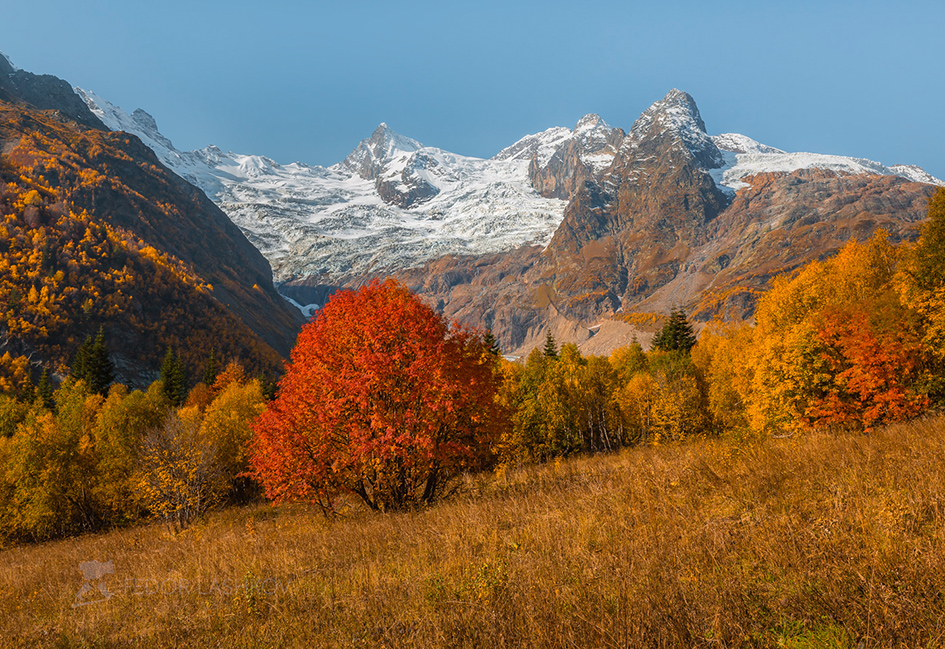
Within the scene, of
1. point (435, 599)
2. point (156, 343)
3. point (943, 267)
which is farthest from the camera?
point (156, 343)

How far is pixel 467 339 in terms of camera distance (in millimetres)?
15328

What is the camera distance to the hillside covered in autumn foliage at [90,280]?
93.1m

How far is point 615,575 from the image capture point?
4.54m

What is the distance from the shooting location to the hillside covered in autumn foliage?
93062 mm

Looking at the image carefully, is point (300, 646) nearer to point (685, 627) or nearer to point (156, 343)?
point (685, 627)

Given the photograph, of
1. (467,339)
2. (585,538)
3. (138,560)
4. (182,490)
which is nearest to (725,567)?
(585,538)

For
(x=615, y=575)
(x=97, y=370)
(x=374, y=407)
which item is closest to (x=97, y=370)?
(x=97, y=370)

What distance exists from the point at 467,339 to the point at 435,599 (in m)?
10.8

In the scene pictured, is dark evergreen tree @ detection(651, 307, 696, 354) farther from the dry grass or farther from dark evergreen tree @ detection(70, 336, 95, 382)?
dark evergreen tree @ detection(70, 336, 95, 382)

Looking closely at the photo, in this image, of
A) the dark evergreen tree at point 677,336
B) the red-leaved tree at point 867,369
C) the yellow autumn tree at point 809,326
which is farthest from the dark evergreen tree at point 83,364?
the dark evergreen tree at point 677,336

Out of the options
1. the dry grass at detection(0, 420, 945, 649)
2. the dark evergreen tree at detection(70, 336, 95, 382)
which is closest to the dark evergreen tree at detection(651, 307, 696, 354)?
the dry grass at detection(0, 420, 945, 649)

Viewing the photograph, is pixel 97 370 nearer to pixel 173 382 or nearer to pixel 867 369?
pixel 173 382

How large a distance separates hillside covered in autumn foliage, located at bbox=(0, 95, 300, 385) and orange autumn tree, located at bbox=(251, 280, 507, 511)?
→ 104 m

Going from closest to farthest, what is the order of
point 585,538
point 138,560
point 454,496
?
point 585,538 → point 138,560 → point 454,496
